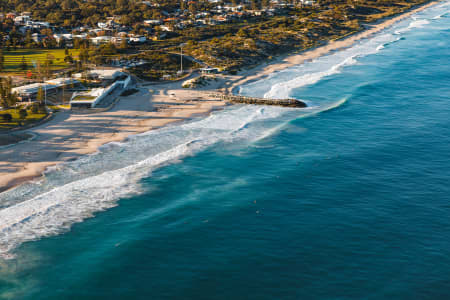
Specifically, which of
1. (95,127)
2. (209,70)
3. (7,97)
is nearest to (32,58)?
(7,97)

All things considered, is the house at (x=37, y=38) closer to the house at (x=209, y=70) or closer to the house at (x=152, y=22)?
the house at (x=152, y=22)

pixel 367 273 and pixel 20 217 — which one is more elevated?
pixel 20 217

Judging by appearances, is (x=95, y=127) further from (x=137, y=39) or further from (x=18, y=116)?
(x=137, y=39)

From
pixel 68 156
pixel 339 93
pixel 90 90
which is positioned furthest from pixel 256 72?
pixel 68 156

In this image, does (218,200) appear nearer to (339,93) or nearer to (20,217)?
(20,217)

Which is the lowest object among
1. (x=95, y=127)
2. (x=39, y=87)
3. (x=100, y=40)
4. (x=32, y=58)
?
(x=95, y=127)

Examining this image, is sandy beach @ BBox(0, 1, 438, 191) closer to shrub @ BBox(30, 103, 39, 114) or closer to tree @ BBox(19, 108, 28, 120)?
shrub @ BBox(30, 103, 39, 114)
